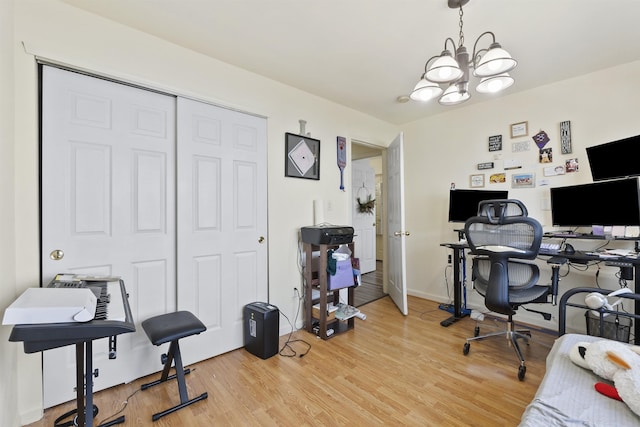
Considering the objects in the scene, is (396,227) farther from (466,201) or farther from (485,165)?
(485,165)

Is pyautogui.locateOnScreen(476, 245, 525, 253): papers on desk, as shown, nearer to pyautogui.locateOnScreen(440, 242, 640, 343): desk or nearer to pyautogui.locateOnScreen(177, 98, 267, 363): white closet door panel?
pyautogui.locateOnScreen(440, 242, 640, 343): desk

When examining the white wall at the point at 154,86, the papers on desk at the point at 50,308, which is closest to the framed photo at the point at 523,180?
the white wall at the point at 154,86

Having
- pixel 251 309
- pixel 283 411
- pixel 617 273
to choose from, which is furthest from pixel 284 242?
pixel 617 273

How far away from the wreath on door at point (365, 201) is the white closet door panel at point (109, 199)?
3.83 meters

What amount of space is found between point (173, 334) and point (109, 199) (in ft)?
3.28

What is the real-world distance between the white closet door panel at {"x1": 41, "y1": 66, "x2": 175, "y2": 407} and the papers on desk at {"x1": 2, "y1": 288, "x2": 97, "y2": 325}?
2.10ft

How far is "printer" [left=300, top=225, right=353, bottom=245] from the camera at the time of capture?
8.78ft

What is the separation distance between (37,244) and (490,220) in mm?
3013

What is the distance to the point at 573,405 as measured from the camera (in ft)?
3.13

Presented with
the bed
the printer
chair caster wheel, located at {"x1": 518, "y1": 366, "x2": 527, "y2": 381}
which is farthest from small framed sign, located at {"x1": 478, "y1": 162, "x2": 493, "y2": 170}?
the bed

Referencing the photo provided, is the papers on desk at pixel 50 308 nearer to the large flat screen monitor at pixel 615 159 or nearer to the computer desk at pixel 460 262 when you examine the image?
the computer desk at pixel 460 262

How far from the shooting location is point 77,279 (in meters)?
1.58

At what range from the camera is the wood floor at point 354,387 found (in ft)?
5.42

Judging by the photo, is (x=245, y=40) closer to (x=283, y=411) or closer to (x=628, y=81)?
(x=283, y=411)
